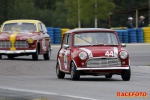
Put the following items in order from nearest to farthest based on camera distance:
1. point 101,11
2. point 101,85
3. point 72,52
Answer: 1. point 101,85
2. point 72,52
3. point 101,11

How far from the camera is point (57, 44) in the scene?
148 ft

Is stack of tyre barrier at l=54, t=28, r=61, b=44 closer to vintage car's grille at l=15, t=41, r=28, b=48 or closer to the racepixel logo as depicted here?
vintage car's grille at l=15, t=41, r=28, b=48

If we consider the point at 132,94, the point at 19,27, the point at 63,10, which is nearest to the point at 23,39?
the point at 19,27

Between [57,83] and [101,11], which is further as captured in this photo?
[101,11]

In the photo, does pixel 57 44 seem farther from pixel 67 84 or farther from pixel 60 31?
pixel 67 84

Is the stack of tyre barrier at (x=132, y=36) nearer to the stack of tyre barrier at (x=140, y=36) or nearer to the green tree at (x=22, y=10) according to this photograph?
the stack of tyre barrier at (x=140, y=36)

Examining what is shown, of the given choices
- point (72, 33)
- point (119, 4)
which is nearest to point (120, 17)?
point (119, 4)

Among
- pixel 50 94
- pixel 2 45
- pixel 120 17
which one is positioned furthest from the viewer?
pixel 120 17

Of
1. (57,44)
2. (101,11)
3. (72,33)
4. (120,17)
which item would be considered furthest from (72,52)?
(120,17)

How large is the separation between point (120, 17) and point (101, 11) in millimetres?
30085

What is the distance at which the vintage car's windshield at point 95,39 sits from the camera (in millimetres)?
17594

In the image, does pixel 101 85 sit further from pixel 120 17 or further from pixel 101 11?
pixel 120 17

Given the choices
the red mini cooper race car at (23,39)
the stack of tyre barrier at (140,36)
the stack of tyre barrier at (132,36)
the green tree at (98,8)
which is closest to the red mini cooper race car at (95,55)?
the red mini cooper race car at (23,39)

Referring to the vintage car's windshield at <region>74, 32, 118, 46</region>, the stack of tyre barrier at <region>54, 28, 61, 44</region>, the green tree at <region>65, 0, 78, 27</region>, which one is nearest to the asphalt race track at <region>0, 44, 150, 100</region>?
the vintage car's windshield at <region>74, 32, 118, 46</region>
